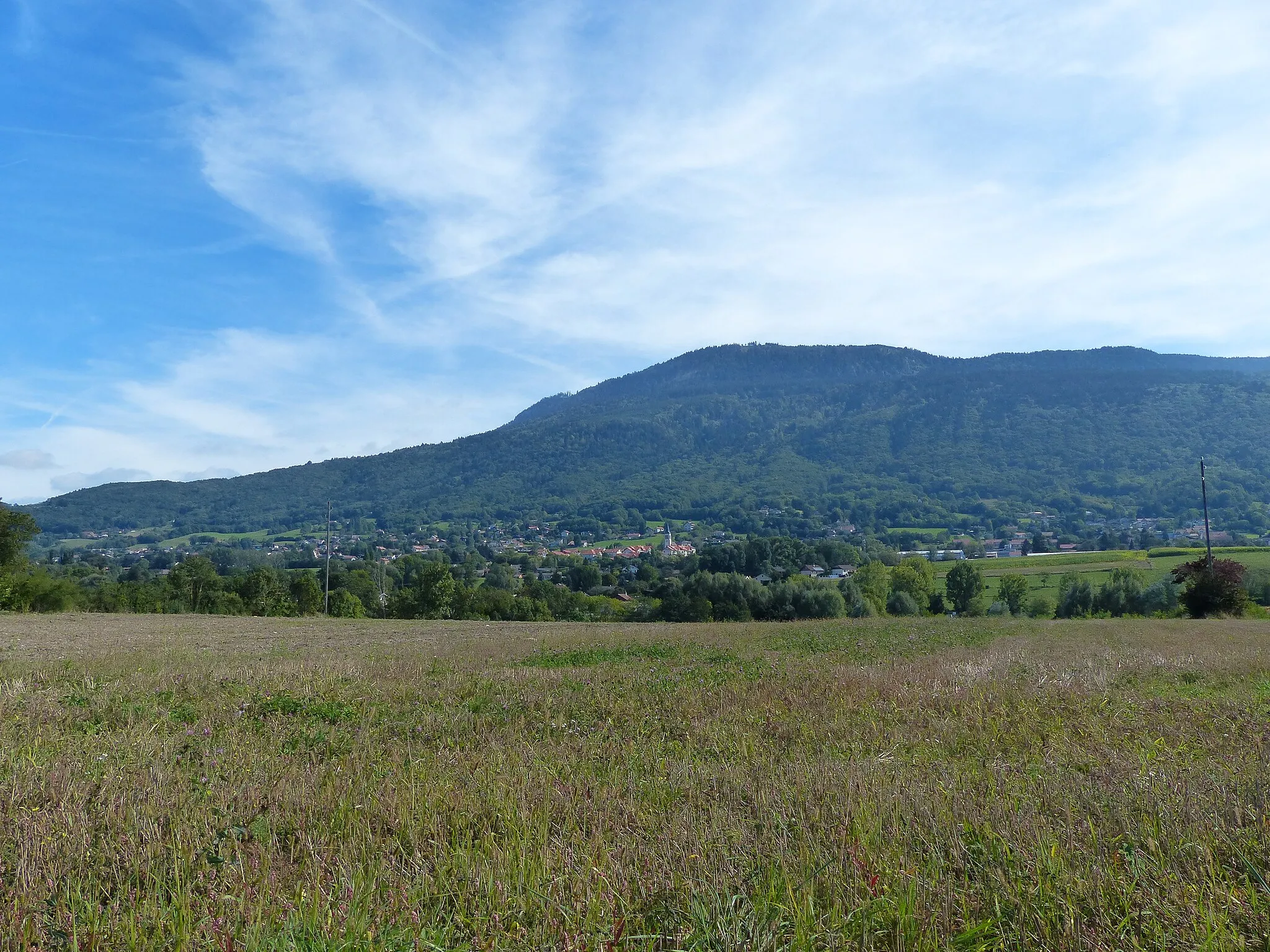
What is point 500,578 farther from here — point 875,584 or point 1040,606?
point 1040,606

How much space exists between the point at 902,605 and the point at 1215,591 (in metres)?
31.9

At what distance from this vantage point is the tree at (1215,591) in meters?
41.3

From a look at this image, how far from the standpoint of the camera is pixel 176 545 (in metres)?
159

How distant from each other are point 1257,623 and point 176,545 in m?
178

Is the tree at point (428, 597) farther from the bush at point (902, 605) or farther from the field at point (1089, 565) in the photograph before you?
the field at point (1089, 565)

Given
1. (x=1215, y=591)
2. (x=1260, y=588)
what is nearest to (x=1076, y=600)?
(x=1260, y=588)

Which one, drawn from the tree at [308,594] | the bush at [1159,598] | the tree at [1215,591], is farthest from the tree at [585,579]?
the tree at [1215,591]

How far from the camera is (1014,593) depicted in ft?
250

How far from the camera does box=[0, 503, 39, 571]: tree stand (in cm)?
4912

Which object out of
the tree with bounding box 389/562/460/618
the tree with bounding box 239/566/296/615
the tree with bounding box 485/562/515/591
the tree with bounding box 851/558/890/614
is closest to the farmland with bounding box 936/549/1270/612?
the tree with bounding box 851/558/890/614

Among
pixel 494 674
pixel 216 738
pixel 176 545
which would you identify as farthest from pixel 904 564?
pixel 176 545

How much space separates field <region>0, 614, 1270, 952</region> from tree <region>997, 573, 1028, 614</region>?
237 feet

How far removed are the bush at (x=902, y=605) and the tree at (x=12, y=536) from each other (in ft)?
227

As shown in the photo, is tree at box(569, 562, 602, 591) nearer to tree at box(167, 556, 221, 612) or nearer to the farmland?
tree at box(167, 556, 221, 612)
